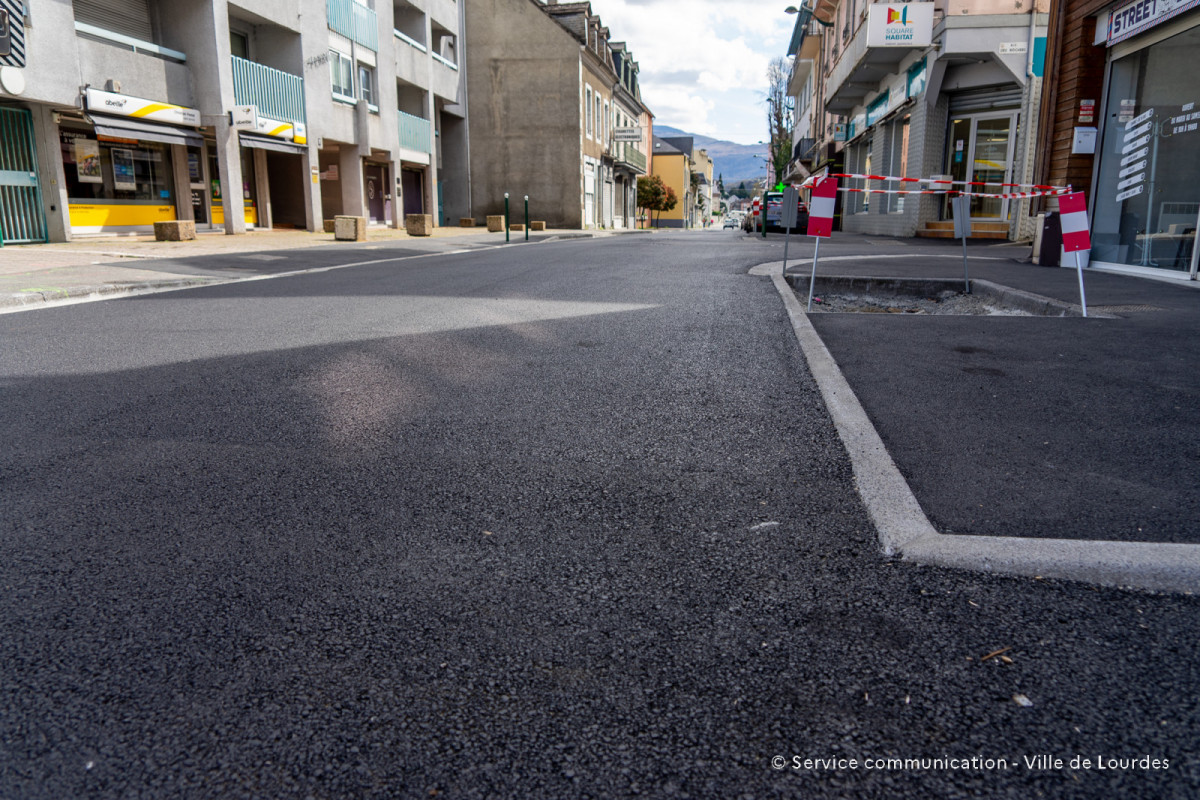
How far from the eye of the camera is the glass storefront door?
1145cm

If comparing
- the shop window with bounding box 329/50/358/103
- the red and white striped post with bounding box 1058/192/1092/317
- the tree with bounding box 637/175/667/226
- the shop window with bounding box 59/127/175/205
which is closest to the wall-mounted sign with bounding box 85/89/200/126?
the shop window with bounding box 59/127/175/205

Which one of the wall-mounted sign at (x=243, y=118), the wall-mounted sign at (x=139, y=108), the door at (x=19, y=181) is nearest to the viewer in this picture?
the door at (x=19, y=181)

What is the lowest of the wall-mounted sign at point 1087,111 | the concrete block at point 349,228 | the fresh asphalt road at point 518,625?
the fresh asphalt road at point 518,625

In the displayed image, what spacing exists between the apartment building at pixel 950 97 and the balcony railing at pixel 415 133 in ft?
52.5

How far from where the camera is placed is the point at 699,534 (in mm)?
2801

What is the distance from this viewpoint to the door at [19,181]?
53.1 feet

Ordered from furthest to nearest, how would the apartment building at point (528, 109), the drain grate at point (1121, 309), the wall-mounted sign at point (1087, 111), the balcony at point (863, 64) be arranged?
the apartment building at point (528, 109), the balcony at point (863, 64), the wall-mounted sign at point (1087, 111), the drain grate at point (1121, 309)

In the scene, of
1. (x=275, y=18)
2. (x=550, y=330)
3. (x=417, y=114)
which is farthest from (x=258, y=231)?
(x=550, y=330)

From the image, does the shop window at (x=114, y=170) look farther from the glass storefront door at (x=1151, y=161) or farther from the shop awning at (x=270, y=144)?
the glass storefront door at (x=1151, y=161)

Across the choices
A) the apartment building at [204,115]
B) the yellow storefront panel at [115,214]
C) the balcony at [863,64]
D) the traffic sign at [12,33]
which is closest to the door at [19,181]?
the apartment building at [204,115]

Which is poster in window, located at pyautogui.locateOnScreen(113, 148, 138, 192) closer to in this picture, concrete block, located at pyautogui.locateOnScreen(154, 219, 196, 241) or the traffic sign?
concrete block, located at pyautogui.locateOnScreen(154, 219, 196, 241)

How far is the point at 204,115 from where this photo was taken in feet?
68.8

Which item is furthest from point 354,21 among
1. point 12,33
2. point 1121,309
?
point 1121,309

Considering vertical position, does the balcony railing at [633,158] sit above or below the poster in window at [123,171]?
above
